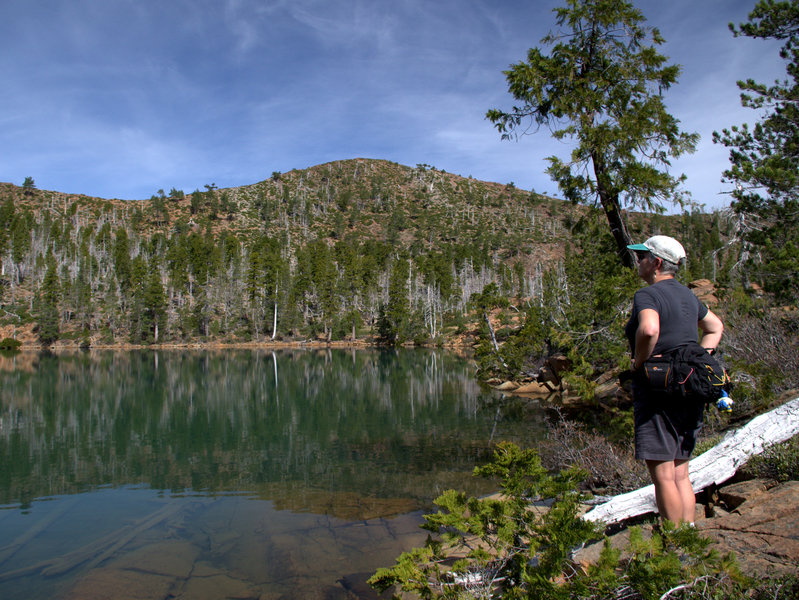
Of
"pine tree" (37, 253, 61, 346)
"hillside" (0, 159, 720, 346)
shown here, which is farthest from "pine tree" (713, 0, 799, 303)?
"pine tree" (37, 253, 61, 346)

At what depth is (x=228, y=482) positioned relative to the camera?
11000 millimetres

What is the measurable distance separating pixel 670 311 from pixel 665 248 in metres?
0.49

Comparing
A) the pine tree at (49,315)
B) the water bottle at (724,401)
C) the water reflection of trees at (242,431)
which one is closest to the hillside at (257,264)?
the pine tree at (49,315)

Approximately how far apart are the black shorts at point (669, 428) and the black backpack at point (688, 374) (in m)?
0.11

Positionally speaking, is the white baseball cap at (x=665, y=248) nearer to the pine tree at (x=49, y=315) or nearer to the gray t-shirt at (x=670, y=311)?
the gray t-shirt at (x=670, y=311)

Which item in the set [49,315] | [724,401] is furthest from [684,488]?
[49,315]

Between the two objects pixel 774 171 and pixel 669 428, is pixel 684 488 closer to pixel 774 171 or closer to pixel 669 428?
pixel 669 428

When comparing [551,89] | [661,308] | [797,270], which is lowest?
[661,308]

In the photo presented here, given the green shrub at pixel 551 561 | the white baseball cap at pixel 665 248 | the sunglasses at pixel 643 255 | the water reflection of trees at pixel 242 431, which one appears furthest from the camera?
the water reflection of trees at pixel 242 431

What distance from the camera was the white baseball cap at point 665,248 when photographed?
3676 mm

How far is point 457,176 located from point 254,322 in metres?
107

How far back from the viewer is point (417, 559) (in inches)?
143

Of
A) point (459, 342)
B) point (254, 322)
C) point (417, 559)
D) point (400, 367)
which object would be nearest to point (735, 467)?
point (417, 559)

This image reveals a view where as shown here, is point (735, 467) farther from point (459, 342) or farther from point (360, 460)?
point (459, 342)
